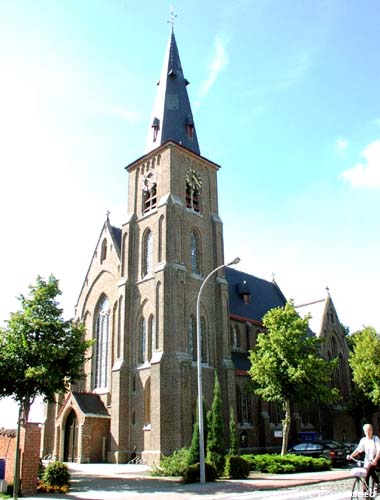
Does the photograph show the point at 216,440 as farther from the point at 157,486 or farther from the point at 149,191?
the point at 149,191

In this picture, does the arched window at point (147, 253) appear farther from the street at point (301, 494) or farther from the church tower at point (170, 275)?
the street at point (301, 494)

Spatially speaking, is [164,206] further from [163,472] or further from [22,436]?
[22,436]

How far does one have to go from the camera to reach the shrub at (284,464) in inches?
928

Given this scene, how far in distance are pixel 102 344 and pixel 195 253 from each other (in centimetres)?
972

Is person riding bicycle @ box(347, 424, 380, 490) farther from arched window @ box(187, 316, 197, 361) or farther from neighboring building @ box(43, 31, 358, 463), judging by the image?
arched window @ box(187, 316, 197, 361)

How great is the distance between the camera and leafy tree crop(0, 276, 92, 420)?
2172 cm

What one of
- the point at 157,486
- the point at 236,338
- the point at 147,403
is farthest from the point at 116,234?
the point at 157,486

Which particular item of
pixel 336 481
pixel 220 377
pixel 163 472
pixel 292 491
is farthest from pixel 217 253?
pixel 292 491

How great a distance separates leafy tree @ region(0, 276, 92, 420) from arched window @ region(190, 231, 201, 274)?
44.7ft

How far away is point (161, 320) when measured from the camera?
31.6m

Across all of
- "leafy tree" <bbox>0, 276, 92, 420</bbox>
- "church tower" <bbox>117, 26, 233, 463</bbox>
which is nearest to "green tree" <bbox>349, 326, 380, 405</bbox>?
"church tower" <bbox>117, 26, 233, 463</bbox>

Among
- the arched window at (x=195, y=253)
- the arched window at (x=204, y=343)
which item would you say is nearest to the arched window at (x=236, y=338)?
the arched window at (x=204, y=343)

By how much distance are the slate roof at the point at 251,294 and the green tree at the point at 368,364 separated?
864 cm

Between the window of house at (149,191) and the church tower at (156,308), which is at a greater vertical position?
the window of house at (149,191)
